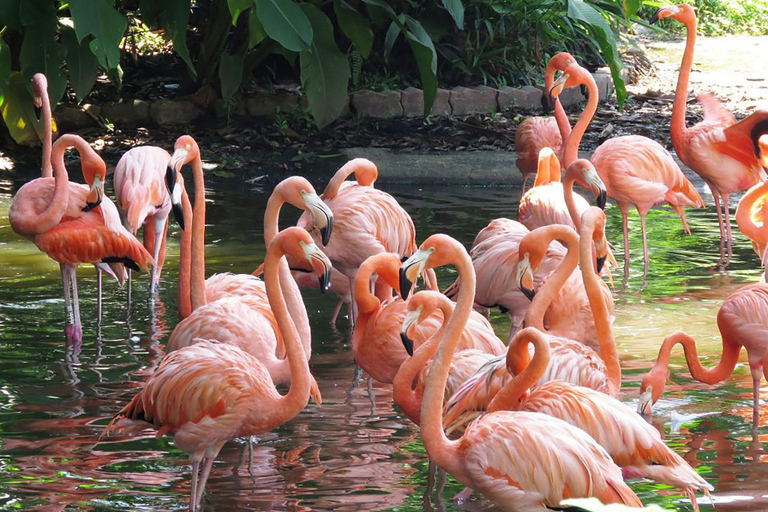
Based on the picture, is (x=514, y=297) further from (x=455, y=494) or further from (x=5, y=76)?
(x=5, y=76)

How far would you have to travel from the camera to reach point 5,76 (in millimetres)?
9312

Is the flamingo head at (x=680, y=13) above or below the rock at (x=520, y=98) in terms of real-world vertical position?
above

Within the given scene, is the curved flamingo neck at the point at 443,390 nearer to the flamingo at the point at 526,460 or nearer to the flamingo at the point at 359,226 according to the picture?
the flamingo at the point at 526,460

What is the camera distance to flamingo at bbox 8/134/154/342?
18.1 feet

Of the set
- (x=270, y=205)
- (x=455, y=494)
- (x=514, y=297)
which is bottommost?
(x=455, y=494)

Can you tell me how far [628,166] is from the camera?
679cm

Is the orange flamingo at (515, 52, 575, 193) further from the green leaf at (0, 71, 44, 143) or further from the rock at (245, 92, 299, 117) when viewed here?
the green leaf at (0, 71, 44, 143)

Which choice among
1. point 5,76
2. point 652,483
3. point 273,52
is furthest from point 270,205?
point 273,52

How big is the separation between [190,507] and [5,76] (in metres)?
7.03

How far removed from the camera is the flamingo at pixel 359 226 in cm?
548

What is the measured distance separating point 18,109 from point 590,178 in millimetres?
6558

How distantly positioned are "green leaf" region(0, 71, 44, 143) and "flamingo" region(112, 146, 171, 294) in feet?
12.1

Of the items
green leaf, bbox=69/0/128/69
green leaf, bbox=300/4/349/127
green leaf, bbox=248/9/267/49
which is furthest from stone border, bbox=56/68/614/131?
green leaf, bbox=69/0/128/69

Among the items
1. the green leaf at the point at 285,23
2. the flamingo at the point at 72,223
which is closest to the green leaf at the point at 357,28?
the green leaf at the point at 285,23
